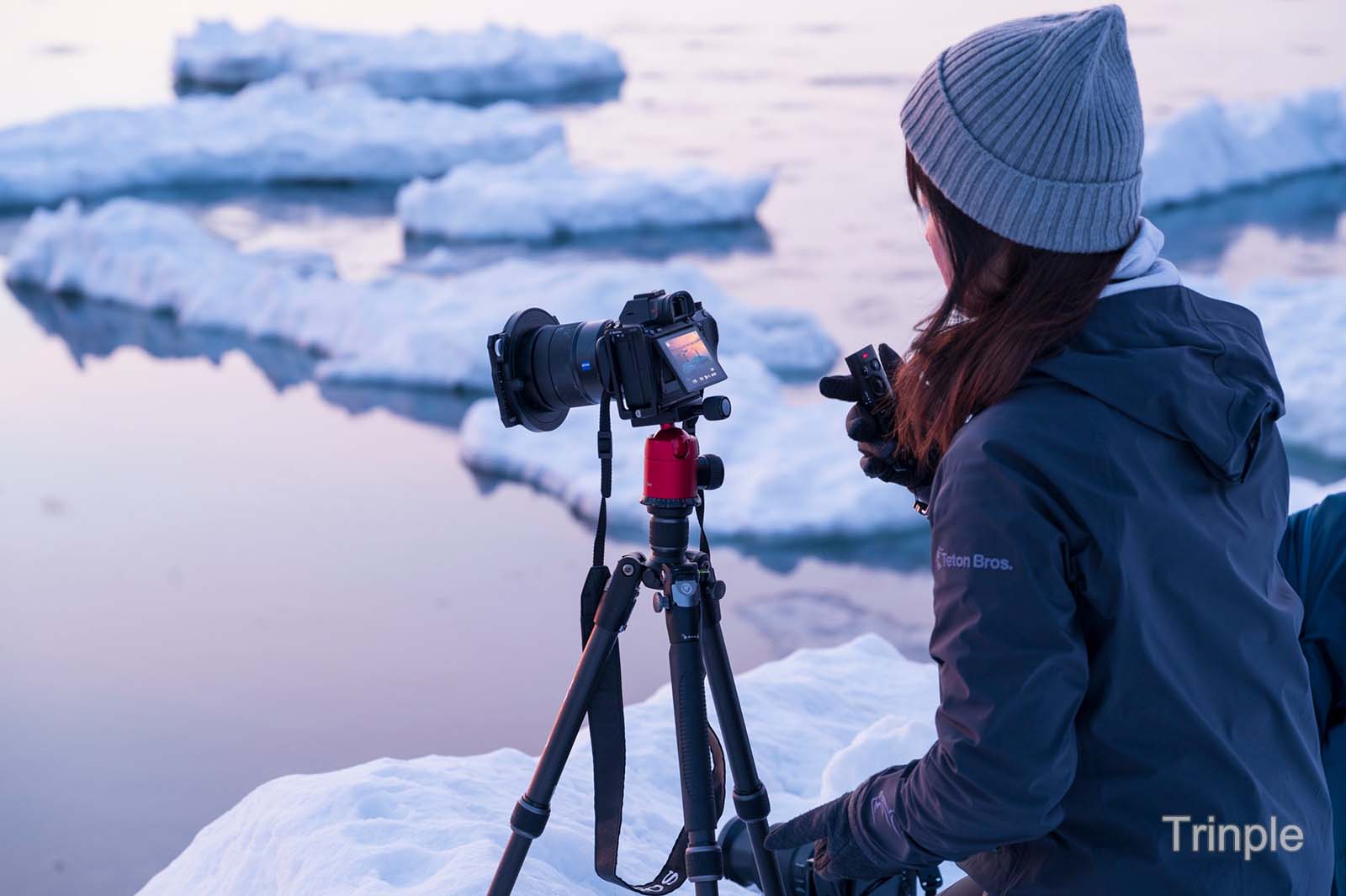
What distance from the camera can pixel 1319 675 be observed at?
1521 millimetres

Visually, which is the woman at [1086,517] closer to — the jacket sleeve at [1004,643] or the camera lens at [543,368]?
the jacket sleeve at [1004,643]

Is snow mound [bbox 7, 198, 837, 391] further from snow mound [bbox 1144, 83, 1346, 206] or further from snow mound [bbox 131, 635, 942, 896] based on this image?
snow mound [bbox 1144, 83, 1346, 206]

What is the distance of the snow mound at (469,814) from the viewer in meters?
1.88

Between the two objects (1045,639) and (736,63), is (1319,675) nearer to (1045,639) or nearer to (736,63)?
(1045,639)

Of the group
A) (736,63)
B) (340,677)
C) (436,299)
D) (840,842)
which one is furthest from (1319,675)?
(736,63)

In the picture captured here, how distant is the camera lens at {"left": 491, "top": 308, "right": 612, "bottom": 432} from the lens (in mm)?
1640

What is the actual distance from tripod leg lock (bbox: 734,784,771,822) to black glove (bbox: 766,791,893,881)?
0.35m

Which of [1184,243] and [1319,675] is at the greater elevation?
[1184,243]

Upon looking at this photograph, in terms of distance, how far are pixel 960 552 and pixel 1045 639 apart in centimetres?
9

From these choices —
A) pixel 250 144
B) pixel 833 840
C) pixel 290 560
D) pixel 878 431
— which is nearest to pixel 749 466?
pixel 290 560

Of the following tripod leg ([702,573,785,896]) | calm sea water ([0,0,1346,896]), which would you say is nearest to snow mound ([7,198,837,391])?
calm sea water ([0,0,1346,896])

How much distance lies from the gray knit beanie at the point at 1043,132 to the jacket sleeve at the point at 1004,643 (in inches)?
7.8

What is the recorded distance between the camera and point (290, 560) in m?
4.41

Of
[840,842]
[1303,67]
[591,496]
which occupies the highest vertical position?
[1303,67]
